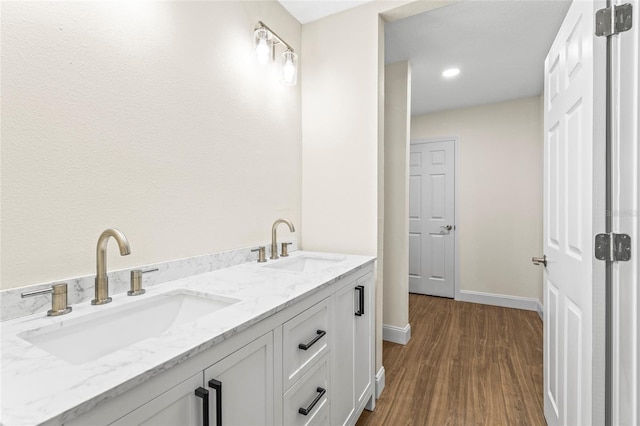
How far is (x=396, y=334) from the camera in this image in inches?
107

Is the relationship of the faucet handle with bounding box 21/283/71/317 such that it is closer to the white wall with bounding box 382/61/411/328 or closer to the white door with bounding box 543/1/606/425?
the white door with bounding box 543/1/606/425

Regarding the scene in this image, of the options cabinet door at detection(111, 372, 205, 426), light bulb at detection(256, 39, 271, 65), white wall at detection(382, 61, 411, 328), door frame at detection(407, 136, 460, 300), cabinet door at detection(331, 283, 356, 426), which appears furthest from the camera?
door frame at detection(407, 136, 460, 300)

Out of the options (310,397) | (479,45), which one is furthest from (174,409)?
(479,45)

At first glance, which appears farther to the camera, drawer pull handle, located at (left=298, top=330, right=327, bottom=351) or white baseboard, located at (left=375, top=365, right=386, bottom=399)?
white baseboard, located at (left=375, top=365, right=386, bottom=399)

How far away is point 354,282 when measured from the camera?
1.56 m

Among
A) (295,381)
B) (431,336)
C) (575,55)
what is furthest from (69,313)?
(431,336)

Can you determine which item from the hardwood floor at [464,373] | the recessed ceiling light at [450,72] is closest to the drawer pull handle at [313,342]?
the hardwood floor at [464,373]

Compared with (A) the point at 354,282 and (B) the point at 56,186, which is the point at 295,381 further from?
(B) the point at 56,186

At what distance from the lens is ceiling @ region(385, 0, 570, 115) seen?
2.06m

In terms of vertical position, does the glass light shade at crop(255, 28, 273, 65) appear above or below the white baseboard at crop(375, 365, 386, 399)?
above

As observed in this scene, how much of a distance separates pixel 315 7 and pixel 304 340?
6.79 feet

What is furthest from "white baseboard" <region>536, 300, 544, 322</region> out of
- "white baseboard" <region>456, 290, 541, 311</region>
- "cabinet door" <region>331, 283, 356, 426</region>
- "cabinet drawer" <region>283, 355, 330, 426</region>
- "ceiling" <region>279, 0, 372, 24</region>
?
"ceiling" <region>279, 0, 372, 24</region>

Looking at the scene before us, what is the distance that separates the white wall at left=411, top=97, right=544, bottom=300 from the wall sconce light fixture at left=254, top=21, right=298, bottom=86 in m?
2.88

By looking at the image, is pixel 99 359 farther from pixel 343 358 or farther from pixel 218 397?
pixel 343 358
